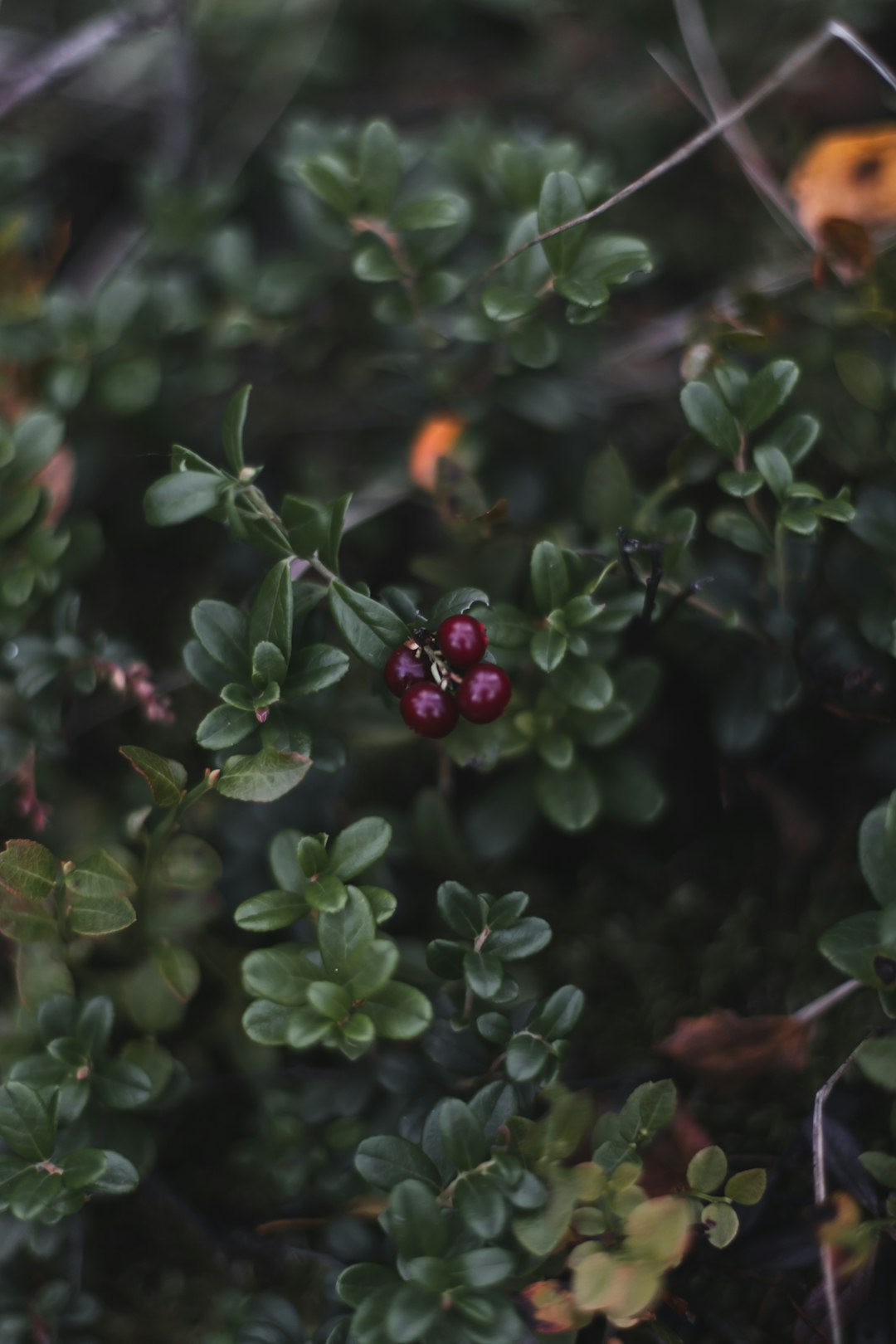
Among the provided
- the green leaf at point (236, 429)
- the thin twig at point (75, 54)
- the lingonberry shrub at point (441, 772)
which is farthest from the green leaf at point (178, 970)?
the thin twig at point (75, 54)

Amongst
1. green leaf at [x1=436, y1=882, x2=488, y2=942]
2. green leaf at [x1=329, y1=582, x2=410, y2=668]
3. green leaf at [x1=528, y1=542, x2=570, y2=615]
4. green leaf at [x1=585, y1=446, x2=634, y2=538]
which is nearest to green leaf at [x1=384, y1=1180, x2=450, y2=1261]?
green leaf at [x1=436, y1=882, x2=488, y2=942]

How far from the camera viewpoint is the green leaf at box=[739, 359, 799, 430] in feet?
5.36

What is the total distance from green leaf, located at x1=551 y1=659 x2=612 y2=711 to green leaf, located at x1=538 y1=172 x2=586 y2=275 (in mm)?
682

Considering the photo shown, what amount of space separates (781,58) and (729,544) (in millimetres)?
1679

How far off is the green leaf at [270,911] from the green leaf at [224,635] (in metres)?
0.34

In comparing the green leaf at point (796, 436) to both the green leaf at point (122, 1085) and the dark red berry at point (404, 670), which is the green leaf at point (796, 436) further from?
the green leaf at point (122, 1085)

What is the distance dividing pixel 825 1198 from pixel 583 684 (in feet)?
2.68

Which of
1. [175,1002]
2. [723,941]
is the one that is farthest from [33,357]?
[723,941]

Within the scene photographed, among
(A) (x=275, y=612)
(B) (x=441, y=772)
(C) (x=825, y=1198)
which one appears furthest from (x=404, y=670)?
(C) (x=825, y=1198)

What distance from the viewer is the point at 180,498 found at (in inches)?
62.2

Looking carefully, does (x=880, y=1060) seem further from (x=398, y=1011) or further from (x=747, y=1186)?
(x=398, y=1011)

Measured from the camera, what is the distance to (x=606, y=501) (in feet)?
6.24

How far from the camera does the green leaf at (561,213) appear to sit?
67.4 inches

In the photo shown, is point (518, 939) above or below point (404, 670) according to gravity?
below
